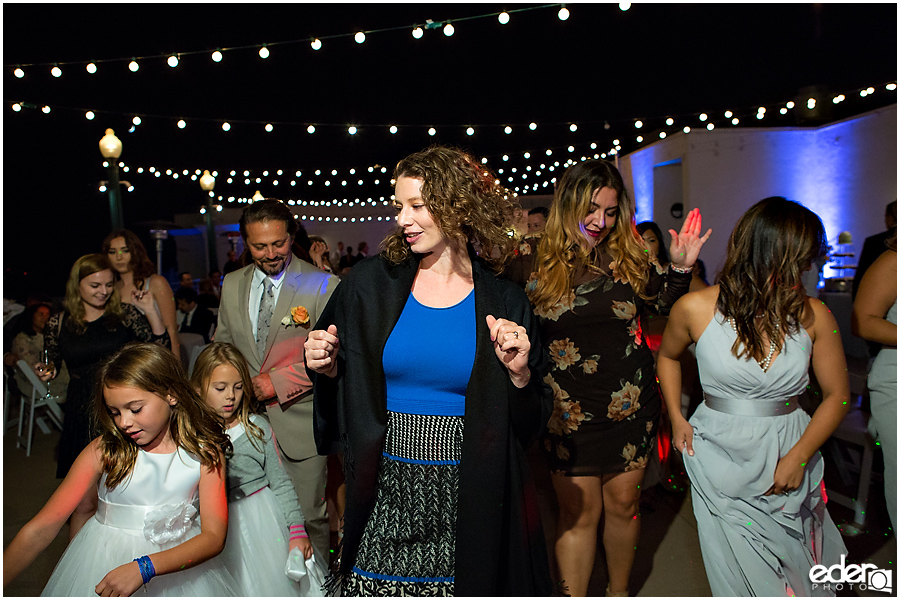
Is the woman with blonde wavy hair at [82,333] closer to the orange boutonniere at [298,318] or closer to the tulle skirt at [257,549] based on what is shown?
the orange boutonniere at [298,318]

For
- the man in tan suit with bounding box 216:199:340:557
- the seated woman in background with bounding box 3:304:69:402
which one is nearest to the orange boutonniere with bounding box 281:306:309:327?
the man in tan suit with bounding box 216:199:340:557

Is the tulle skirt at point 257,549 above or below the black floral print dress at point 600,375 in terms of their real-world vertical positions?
below

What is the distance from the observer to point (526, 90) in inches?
370

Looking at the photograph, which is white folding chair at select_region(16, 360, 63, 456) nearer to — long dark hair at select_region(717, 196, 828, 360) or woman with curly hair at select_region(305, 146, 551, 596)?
woman with curly hair at select_region(305, 146, 551, 596)

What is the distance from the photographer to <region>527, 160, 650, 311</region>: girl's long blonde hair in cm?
254

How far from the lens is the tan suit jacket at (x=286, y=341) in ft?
9.18

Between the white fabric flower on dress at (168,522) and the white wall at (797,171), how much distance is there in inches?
429

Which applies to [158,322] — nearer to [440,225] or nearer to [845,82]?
[440,225]

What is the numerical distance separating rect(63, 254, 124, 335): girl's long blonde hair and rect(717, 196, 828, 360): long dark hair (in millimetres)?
3065

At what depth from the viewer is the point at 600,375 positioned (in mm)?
2506

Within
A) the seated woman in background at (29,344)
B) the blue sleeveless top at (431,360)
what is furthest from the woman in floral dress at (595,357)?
the seated woman in background at (29,344)

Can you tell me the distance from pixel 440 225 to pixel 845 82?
1212 centimetres

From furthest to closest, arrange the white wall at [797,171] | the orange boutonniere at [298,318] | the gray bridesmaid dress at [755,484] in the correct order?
the white wall at [797,171], the orange boutonniere at [298,318], the gray bridesmaid dress at [755,484]

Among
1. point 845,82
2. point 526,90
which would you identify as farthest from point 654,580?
point 845,82
